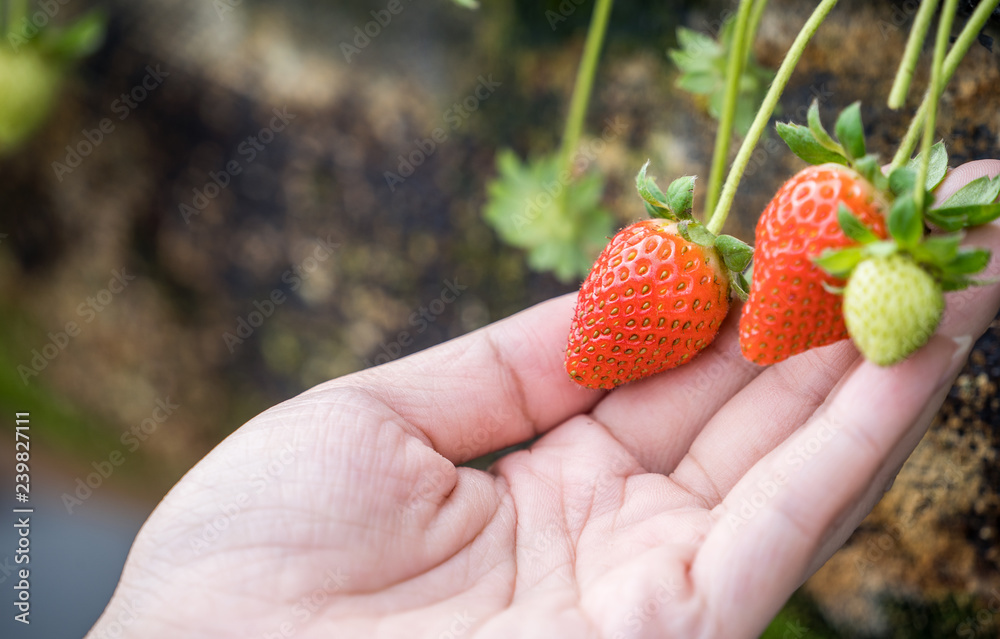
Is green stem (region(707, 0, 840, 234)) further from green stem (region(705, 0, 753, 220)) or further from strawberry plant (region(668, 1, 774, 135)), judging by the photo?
strawberry plant (region(668, 1, 774, 135))

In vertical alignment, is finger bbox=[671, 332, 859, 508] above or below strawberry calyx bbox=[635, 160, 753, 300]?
below

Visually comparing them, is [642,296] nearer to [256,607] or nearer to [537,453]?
[537,453]

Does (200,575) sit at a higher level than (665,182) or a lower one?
lower

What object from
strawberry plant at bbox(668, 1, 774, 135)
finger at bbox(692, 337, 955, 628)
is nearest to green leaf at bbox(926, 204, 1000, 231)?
finger at bbox(692, 337, 955, 628)

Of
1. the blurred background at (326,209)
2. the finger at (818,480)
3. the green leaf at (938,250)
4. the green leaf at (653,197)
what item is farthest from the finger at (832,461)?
the blurred background at (326,209)

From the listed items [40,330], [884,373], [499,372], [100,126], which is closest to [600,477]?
[499,372]

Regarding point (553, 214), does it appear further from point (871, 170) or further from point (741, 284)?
point (871, 170)

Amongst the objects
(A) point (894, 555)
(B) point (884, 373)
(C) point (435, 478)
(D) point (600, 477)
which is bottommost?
(A) point (894, 555)
